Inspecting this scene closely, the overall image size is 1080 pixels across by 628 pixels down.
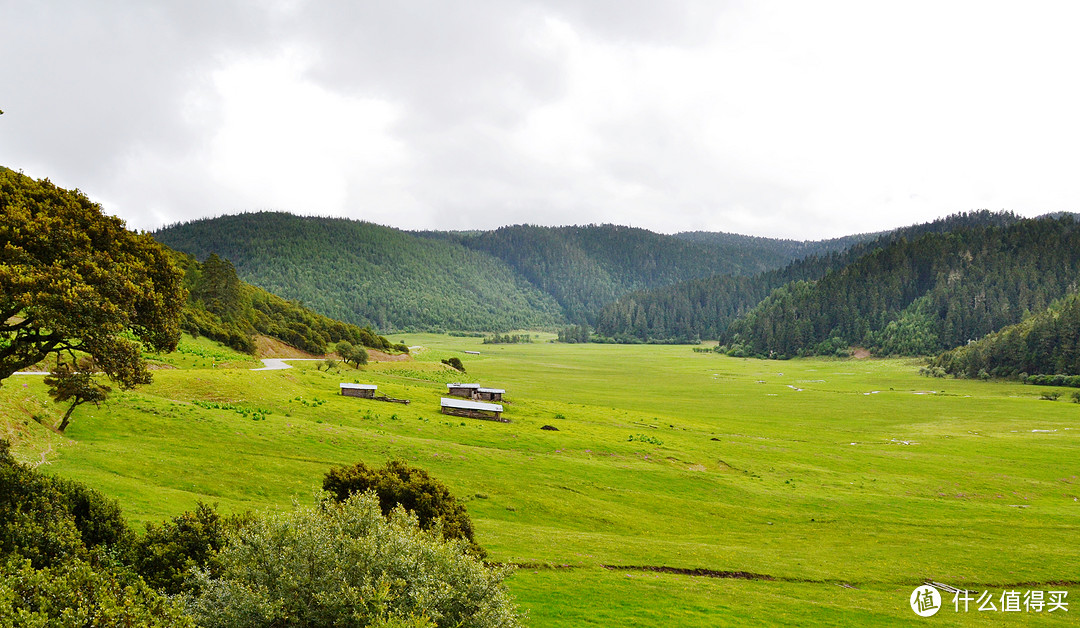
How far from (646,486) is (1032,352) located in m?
137

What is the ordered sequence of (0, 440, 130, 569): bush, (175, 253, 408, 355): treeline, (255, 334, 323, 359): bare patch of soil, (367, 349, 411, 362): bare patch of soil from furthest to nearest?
(367, 349, 411, 362): bare patch of soil → (255, 334, 323, 359): bare patch of soil → (175, 253, 408, 355): treeline → (0, 440, 130, 569): bush

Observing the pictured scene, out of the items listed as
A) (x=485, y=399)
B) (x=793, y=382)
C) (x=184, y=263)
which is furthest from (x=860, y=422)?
(x=184, y=263)

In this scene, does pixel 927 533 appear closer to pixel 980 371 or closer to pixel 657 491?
pixel 657 491

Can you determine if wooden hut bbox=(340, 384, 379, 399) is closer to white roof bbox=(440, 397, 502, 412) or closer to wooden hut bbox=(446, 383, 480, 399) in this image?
white roof bbox=(440, 397, 502, 412)

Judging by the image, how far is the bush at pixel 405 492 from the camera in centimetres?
2009

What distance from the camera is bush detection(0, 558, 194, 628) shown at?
9.40m

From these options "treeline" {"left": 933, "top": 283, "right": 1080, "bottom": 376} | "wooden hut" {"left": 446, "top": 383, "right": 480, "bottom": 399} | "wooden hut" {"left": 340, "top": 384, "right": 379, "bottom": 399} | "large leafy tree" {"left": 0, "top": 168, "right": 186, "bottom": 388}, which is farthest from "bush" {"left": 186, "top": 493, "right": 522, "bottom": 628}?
"treeline" {"left": 933, "top": 283, "right": 1080, "bottom": 376}

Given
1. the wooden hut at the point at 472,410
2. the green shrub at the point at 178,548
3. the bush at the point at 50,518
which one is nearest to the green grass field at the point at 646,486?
the wooden hut at the point at 472,410

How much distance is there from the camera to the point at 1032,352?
12862 cm

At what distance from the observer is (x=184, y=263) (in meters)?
101

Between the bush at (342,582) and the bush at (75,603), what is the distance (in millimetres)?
1128

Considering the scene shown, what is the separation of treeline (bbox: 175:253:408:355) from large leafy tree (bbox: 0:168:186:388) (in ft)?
206

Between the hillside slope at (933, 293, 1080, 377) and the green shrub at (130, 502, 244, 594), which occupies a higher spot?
the hillside slope at (933, 293, 1080, 377)

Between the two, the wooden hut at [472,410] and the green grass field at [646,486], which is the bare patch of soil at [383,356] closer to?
the green grass field at [646,486]
